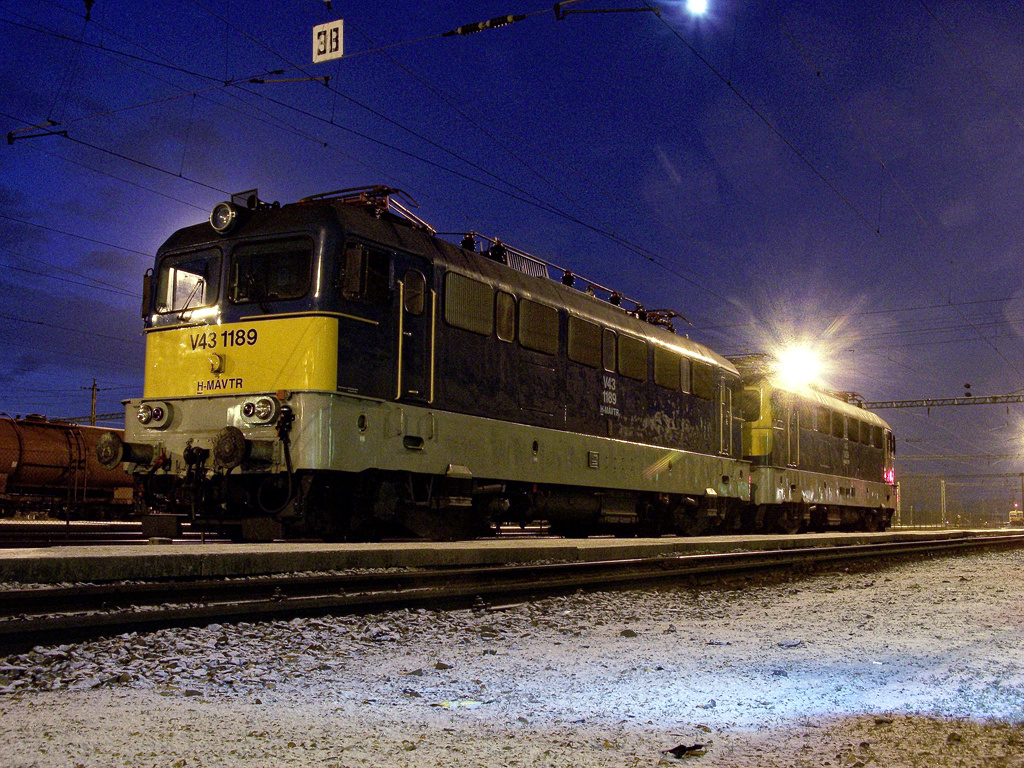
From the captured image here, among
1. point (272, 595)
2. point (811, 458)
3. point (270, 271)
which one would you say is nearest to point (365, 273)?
point (270, 271)

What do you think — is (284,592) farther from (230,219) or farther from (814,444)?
(814,444)

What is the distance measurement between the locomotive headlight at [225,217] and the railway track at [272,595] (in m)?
4.69

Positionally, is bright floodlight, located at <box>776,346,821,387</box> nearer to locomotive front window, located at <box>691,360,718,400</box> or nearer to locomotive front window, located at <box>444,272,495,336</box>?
locomotive front window, located at <box>691,360,718,400</box>

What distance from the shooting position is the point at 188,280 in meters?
10.8

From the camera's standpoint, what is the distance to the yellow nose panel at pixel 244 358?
962 cm

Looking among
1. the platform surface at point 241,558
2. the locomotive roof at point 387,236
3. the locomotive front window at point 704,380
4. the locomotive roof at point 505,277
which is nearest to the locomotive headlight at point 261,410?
the platform surface at point 241,558

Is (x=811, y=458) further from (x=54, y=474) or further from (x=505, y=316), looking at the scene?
(x=54, y=474)

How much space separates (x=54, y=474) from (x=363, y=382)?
16.6 metres

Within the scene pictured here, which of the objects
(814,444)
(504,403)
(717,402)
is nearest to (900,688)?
(504,403)

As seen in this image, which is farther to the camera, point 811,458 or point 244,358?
point 811,458

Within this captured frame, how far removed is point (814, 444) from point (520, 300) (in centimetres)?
1268

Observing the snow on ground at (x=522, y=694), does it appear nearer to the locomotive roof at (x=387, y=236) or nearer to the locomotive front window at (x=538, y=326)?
the locomotive roof at (x=387, y=236)

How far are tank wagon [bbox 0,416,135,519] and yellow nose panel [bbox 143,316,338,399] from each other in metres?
12.6

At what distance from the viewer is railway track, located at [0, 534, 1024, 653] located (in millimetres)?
5246
